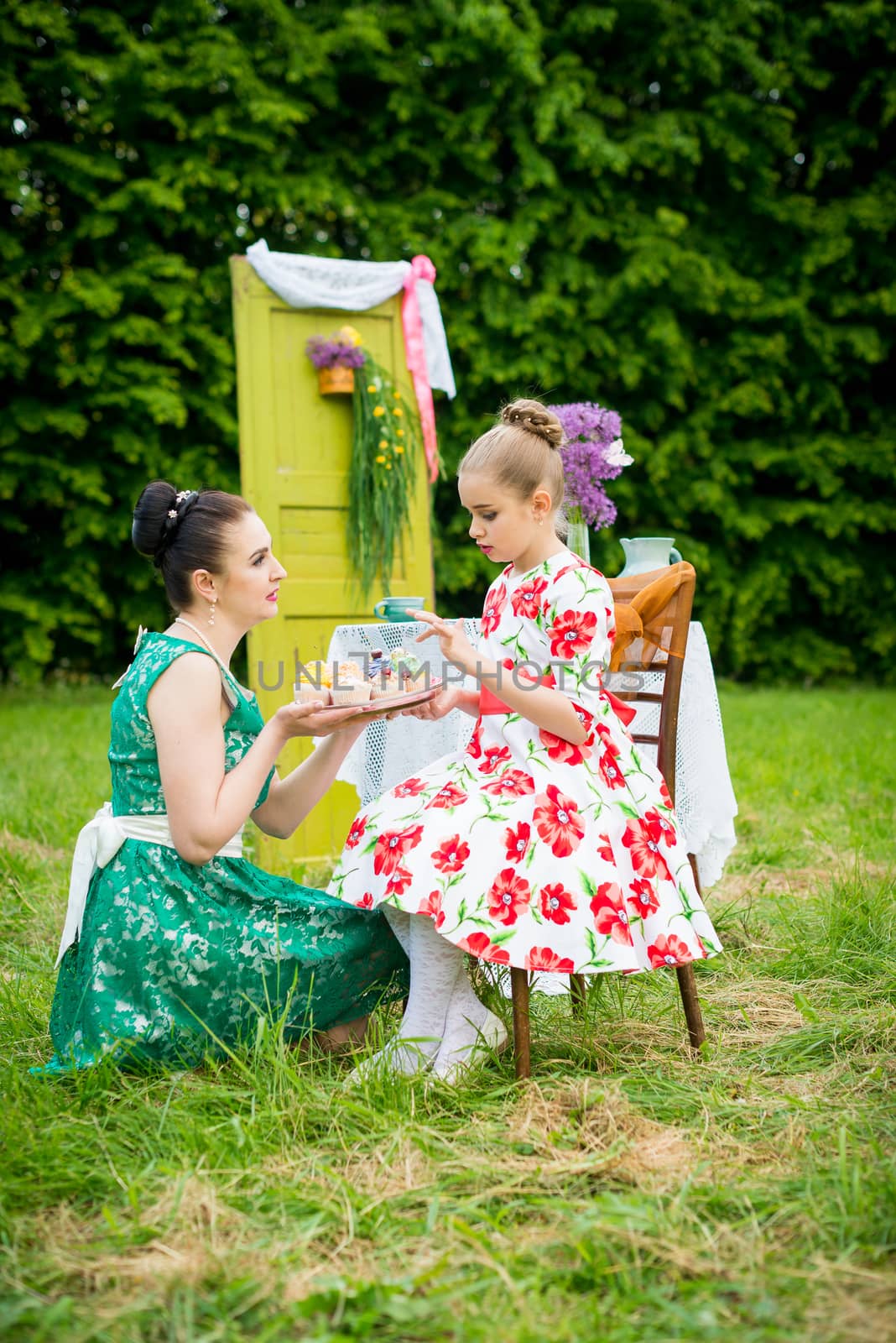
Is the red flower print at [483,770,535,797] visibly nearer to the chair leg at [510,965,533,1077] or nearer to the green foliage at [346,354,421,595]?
the chair leg at [510,965,533,1077]

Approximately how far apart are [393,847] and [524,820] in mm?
233

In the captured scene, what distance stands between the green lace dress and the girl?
131mm

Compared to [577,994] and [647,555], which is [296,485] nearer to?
[647,555]

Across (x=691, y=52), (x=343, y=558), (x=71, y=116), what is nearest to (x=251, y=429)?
(x=343, y=558)

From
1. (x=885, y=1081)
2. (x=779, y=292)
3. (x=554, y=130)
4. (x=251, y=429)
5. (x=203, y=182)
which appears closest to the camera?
(x=885, y=1081)

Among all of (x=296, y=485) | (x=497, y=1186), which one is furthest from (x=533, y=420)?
(x=296, y=485)

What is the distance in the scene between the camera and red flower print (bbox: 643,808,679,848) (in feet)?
6.49

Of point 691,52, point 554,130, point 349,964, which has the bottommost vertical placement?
point 349,964

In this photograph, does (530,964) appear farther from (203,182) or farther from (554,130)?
(554,130)

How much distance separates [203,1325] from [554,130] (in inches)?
331

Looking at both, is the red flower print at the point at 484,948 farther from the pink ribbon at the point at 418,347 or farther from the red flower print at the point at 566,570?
the pink ribbon at the point at 418,347

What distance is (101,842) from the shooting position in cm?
194

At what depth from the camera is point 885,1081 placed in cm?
196

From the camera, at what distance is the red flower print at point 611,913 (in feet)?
5.98
